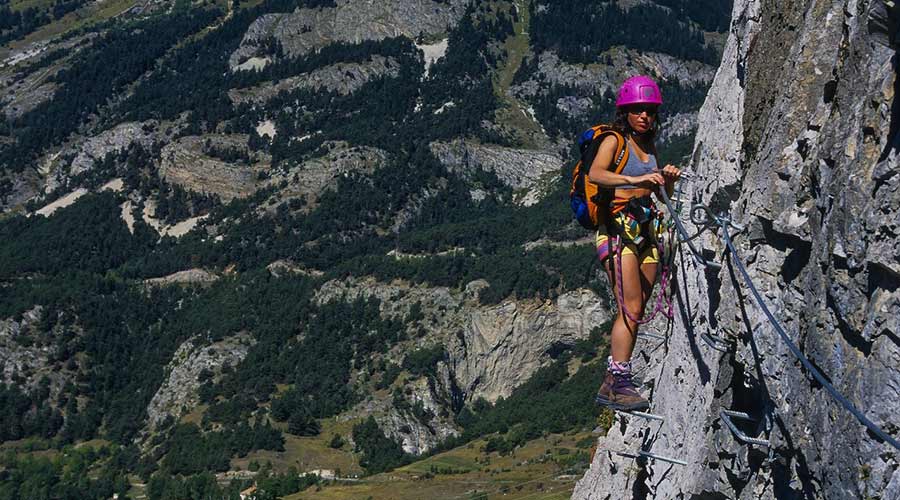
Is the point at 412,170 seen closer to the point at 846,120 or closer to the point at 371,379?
the point at 371,379

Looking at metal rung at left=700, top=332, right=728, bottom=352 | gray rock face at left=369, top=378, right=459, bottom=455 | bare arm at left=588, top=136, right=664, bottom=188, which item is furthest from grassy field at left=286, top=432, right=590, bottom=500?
bare arm at left=588, top=136, right=664, bottom=188

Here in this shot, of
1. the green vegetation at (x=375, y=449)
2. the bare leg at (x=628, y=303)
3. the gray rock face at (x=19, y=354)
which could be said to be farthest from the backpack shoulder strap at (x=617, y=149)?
the gray rock face at (x=19, y=354)

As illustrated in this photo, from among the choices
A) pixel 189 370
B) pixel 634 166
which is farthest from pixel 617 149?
pixel 189 370

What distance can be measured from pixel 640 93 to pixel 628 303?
2.37m

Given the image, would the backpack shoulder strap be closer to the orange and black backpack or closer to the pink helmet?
the orange and black backpack

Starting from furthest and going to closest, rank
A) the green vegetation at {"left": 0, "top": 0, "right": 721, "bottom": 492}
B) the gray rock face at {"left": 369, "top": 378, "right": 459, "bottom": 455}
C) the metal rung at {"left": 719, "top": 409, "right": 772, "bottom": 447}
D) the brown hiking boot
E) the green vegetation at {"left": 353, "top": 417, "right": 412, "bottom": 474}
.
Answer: the gray rock face at {"left": 369, "top": 378, "right": 459, "bottom": 455} → the green vegetation at {"left": 0, "top": 0, "right": 721, "bottom": 492} → the green vegetation at {"left": 353, "top": 417, "right": 412, "bottom": 474} → the brown hiking boot → the metal rung at {"left": 719, "top": 409, "right": 772, "bottom": 447}

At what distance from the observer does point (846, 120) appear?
9.91 m

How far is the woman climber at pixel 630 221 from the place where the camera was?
1275cm

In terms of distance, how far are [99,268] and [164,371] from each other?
4017cm

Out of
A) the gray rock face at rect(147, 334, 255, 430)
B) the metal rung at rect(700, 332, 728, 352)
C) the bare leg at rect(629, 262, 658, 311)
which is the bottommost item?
the gray rock face at rect(147, 334, 255, 430)

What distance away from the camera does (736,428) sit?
11.9 meters

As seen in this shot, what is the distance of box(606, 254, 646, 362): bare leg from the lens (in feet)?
43.5

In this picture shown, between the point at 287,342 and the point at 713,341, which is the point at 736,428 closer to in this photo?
the point at 713,341

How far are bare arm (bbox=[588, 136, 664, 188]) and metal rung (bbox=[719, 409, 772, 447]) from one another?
8.27 feet
